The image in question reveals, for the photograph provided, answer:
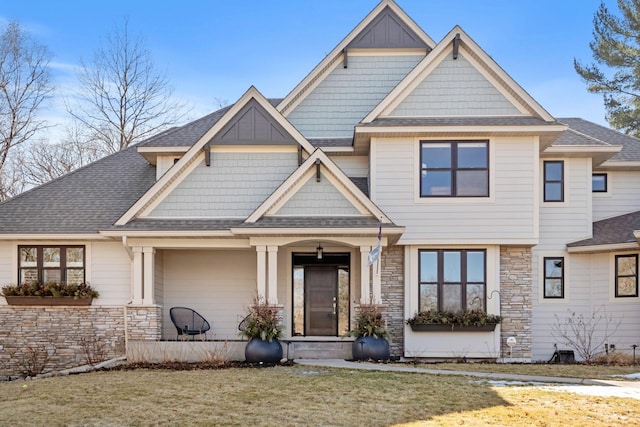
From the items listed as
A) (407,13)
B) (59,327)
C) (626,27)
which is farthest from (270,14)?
(626,27)

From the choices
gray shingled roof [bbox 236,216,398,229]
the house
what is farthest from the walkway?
gray shingled roof [bbox 236,216,398,229]

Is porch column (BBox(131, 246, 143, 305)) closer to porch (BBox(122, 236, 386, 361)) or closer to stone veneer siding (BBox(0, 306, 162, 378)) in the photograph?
stone veneer siding (BBox(0, 306, 162, 378))

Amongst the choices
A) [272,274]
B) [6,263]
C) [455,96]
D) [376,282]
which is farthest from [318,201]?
[6,263]

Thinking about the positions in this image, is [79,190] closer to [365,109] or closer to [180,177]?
[180,177]

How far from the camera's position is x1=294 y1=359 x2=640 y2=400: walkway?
37.8 feet

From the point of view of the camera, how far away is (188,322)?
18203mm

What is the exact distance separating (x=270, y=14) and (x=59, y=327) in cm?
1069

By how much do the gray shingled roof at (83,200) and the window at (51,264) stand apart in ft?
2.02

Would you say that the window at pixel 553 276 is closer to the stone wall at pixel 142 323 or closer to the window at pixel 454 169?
the window at pixel 454 169

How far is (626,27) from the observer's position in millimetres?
33188

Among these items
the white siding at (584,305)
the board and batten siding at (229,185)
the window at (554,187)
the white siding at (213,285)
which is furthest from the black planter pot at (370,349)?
the window at (554,187)

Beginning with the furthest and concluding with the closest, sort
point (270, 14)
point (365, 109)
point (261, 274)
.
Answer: point (270, 14), point (365, 109), point (261, 274)

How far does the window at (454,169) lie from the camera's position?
1752cm

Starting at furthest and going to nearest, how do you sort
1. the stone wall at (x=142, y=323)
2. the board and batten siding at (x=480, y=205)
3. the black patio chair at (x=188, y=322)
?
the black patio chair at (x=188, y=322), the board and batten siding at (x=480, y=205), the stone wall at (x=142, y=323)
